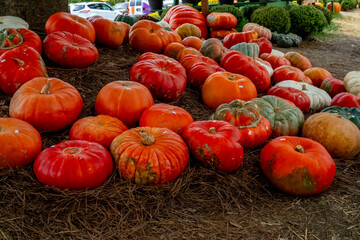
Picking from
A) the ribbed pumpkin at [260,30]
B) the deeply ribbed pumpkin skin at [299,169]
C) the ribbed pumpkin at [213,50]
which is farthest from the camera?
the ribbed pumpkin at [260,30]

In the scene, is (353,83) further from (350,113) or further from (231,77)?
(231,77)

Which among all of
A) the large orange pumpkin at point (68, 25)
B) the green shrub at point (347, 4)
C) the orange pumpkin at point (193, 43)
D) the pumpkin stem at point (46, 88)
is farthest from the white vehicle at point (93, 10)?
the pumpkin stem at point (46, 88)

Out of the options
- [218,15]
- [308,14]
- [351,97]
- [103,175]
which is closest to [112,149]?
[103,175]

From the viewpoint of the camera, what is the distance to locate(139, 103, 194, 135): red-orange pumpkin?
2.73m

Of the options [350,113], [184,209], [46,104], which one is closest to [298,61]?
[350,113]

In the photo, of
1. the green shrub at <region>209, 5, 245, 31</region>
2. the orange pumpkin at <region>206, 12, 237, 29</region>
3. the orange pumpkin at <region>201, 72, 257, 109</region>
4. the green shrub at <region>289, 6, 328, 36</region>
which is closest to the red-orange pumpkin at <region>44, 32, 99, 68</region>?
the orange pumpkin at <region>201, 72, 257, 109</region>

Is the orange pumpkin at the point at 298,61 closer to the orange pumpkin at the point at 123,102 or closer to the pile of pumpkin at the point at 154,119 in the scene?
the pile of pumpkin at the point at 154,119

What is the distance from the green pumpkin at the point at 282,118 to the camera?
10.3 ft

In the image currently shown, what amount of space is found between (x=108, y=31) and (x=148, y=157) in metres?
2.53

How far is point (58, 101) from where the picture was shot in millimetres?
2627

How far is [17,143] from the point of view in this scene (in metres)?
2.22

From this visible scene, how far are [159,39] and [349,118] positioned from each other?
8.40 ft

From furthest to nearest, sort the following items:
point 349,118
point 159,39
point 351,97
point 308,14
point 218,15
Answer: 1. point 308,14
2. point 218,15
3. point 159,39
4. point 351,97
5. point 349,118

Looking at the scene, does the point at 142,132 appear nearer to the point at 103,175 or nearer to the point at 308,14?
the point at 103,175
